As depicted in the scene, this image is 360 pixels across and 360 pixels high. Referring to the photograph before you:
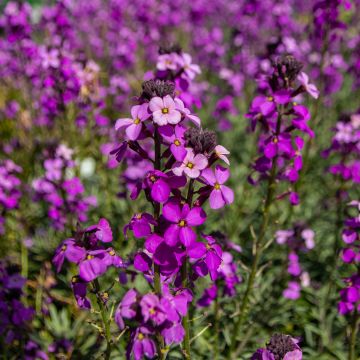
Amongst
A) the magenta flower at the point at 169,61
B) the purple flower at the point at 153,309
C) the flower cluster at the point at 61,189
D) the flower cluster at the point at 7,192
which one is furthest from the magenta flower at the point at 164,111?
the flower cluster at the point at 7,192

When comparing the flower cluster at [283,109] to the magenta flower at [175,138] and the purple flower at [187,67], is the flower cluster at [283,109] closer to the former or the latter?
the purple flower at [187,67]

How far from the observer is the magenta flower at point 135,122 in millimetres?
1964

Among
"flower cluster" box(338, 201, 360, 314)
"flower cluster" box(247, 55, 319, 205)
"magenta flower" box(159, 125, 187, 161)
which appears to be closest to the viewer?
"magenta flower" box(159, 125, 187, 161)

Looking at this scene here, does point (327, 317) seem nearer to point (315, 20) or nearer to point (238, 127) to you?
point (315, 20)

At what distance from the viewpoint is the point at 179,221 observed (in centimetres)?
196

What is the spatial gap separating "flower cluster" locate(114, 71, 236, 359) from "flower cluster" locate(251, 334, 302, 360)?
45 cm

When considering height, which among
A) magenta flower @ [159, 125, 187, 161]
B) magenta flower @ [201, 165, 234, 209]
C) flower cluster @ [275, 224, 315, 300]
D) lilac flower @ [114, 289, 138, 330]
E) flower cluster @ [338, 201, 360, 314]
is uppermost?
magenta flower @ [159, 125, 187, 161]

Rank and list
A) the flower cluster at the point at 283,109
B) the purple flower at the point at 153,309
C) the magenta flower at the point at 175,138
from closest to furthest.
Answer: the purple flower at the point at 153,309, the magenta flower at the point at 175,138, the flower cluster at the point at 283,109

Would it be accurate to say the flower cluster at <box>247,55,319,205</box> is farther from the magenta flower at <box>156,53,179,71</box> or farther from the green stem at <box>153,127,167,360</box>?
the green stem at <box>153,127,167,360</box>

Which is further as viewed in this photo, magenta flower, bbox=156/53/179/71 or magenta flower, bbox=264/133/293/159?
magenta flower, bbox=156/53/179/71

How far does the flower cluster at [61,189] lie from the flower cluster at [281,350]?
235cm

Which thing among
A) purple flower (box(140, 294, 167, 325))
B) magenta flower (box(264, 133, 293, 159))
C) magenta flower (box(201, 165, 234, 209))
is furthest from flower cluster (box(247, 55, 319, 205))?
purple flower (box(140, 294, 167, 325))

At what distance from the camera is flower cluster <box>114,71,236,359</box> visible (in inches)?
73.0

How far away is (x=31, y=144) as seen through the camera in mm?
6473
